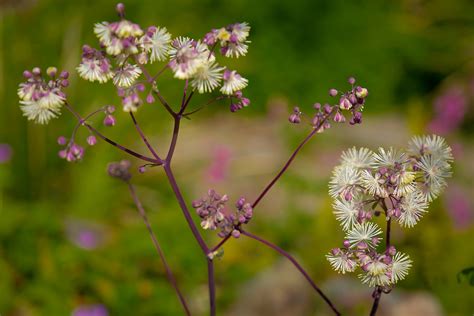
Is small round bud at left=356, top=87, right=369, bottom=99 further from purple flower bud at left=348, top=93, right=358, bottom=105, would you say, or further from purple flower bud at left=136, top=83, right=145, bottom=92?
purple flower bud at left=136, top=83, right=145, bottom=92

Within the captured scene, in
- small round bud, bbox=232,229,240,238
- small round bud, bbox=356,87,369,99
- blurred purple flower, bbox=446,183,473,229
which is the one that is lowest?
small round bud, bbox=232,229,240,238

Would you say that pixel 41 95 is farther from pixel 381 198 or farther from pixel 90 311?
pixel 90 311

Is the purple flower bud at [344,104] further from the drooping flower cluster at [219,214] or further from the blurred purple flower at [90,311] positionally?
the blurred purple flower at [90,311]

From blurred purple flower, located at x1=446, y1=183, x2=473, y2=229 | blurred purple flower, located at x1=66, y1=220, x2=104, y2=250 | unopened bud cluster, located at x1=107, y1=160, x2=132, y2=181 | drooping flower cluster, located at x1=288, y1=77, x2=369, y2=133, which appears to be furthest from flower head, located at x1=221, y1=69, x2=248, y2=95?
blurred purple flower, located at x1=446, y1=183, x2=473, y2=229

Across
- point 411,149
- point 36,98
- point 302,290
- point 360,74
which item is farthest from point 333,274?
point 360,74

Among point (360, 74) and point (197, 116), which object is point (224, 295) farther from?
point (360, 74)

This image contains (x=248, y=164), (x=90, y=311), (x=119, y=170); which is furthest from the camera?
(x=248, y=164)

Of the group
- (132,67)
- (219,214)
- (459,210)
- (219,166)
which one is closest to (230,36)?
(132,67)
